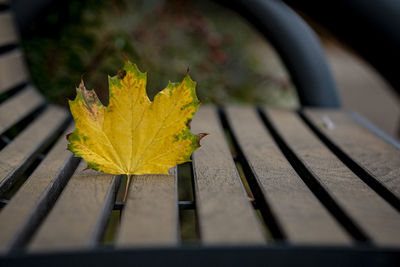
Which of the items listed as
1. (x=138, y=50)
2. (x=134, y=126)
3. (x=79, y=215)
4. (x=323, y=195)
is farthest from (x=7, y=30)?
(x=323, y=195)

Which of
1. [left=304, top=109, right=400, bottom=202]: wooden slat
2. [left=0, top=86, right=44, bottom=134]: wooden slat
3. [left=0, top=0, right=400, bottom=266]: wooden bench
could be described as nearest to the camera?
[left=0, top=0, right=400, bottom=266]: wooden bench

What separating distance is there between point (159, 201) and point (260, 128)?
0.66 m

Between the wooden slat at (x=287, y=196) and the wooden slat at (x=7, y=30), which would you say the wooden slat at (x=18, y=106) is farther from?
the wooden slat at (x=287, y=196)

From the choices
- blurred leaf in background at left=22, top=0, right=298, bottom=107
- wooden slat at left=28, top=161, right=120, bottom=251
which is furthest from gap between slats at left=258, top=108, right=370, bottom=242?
blurred leaf in background at left=22, top=0, right=298, bottom=107

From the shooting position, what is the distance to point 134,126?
0.90 metres

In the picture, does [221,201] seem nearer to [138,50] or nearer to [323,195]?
[323,195]

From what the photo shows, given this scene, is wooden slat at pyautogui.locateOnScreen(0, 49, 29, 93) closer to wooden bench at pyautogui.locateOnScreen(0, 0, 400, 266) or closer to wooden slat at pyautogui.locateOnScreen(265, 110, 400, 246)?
wooden bench at pyautogui.locateOnScreen(0, 0, 400, 266)

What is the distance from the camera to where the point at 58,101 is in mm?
1997

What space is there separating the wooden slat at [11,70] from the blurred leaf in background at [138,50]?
234 millimetres

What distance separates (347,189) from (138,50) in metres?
1.61

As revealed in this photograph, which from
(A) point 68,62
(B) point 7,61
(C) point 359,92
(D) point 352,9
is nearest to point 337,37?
(D) point 352,9

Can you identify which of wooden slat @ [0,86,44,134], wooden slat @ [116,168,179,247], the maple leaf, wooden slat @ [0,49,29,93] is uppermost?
wooden slat @ [0,49,29,93]

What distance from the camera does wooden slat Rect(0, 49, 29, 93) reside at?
1.39 meters

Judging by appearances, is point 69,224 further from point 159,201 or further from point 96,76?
point 96,76
